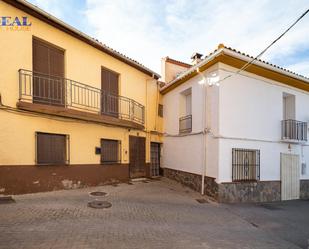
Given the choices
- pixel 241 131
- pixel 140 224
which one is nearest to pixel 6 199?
pixel 140 224

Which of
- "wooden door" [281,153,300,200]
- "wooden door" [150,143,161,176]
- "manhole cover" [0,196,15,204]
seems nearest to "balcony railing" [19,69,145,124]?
"wooden door" [150,143,161,176]

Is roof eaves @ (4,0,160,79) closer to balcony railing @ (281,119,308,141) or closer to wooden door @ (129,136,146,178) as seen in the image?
wooden door @ (129,136,146,178)

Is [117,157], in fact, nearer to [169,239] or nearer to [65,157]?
[65,157]

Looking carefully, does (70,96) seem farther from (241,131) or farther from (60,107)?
(241,131)

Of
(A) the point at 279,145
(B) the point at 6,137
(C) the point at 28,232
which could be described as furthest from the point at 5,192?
(A) the point at 279,145

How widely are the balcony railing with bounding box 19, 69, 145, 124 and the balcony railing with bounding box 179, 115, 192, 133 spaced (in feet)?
7.95

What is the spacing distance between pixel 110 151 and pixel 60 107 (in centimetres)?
333

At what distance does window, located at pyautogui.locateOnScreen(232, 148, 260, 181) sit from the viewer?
9102mm

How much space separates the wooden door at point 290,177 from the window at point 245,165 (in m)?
1.76

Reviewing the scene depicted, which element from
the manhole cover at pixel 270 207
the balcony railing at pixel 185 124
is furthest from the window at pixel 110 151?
the manhole cover at pixel 270 207

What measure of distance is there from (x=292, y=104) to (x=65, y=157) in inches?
433

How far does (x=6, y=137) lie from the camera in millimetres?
7035

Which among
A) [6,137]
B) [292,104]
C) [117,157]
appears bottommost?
[117,157]

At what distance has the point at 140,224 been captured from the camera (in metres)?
5.44
